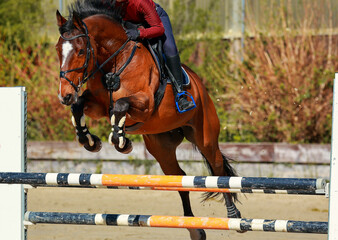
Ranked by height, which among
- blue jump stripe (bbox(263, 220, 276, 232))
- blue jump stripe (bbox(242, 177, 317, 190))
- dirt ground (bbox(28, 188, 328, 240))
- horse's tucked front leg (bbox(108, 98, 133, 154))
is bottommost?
dirt ground (bbox(28, 188, 328, 240))

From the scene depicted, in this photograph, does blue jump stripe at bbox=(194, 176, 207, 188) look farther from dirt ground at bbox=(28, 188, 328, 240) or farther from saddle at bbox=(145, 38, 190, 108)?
dirt ground at bbox=(28, 188, 328, 240)

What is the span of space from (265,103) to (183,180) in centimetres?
527

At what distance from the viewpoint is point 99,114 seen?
4.48 meters

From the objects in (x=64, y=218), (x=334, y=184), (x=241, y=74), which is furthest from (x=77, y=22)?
(x=241, y=74)

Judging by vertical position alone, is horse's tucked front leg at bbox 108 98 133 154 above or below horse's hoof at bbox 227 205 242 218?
above

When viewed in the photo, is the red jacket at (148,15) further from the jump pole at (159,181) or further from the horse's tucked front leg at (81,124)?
the jump pole at (159,181)

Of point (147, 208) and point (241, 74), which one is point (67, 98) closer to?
point (147, 208)

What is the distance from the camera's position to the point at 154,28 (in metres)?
4.54

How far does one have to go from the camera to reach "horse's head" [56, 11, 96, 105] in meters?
4.07

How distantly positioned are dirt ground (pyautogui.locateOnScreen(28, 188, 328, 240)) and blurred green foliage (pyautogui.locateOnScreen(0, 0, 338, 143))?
4.30 feet

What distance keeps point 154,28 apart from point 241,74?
14.1 feet

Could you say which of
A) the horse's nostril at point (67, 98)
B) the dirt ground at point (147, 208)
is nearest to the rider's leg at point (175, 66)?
the horse's nostril at point (67, 98)

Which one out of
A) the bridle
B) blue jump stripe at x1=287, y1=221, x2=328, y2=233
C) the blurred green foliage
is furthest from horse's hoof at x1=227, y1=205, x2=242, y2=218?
the blurred green foliage

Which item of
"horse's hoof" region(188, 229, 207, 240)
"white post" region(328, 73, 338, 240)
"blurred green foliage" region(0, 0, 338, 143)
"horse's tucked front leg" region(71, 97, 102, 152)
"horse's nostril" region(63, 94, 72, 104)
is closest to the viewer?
"white post" region(328, 73, 338, 240)
